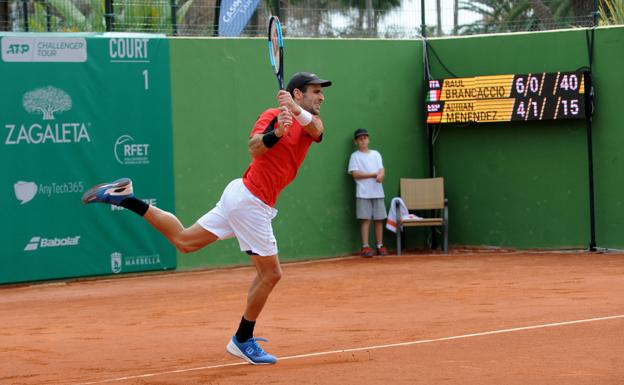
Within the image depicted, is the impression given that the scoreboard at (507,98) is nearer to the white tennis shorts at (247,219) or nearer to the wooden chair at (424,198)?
the wooden chair at (424,198)

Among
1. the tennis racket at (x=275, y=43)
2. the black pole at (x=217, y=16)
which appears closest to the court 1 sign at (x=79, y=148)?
the black pole at (x=217, y=16)

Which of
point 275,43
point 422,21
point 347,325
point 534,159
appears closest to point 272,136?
point 275,43

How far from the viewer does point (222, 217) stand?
693cm

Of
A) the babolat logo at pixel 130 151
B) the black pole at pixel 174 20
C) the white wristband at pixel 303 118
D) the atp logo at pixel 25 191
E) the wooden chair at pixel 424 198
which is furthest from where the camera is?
the wooden chair at pixel 424 198

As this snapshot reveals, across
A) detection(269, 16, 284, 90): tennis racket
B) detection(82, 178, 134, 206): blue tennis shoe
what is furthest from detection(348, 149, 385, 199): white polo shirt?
detection(82, 178, 134, 206): blue tennis shoe

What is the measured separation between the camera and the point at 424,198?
1479 cm

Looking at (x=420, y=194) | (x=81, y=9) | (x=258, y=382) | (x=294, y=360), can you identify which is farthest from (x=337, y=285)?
(x=81, y=9)

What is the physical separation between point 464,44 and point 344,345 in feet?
27.3

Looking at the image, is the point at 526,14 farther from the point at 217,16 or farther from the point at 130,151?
the point at 130,151

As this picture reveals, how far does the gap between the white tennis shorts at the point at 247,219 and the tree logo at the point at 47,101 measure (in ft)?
19.2

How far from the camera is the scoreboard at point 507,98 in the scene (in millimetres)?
13883

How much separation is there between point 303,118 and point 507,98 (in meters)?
8.27

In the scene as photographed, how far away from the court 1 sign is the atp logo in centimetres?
1

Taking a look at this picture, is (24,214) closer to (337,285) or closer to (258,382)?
(337,285)
